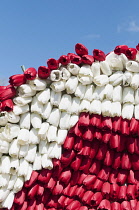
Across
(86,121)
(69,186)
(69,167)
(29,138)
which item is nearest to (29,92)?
(29,138)

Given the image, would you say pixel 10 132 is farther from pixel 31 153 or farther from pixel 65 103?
pixel 65 103

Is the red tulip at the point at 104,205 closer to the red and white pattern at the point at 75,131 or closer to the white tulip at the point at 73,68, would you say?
the red and white pattern at the point at 75,131

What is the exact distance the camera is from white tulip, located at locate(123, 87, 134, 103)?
2.50 meters

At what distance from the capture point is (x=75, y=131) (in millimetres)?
2555

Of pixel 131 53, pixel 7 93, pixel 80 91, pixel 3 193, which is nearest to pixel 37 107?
pixel 7 93

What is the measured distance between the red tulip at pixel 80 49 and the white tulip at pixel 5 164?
1187mm

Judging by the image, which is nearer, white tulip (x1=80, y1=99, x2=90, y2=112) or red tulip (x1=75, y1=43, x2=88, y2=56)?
white tulip (x1=80, y1=99, x2=90, y2=112)

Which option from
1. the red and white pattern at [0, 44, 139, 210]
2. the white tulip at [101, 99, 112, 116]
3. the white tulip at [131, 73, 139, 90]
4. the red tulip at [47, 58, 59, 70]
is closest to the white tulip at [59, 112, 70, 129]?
the red and white pattern at [0, 44, 139, 210]

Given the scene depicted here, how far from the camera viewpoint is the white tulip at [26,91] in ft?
8.31

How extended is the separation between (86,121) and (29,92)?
584 mm

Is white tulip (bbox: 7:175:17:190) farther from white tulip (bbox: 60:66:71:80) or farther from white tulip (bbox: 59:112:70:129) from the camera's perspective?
white tulip (bbox: 60:66:71:80)

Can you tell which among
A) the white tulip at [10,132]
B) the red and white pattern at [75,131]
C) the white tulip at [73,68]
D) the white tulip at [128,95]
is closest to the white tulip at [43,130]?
the red and white pattern at [75,131]

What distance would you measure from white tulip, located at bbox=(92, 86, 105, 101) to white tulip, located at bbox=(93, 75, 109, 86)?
0.04 m

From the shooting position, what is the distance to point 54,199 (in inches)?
106
